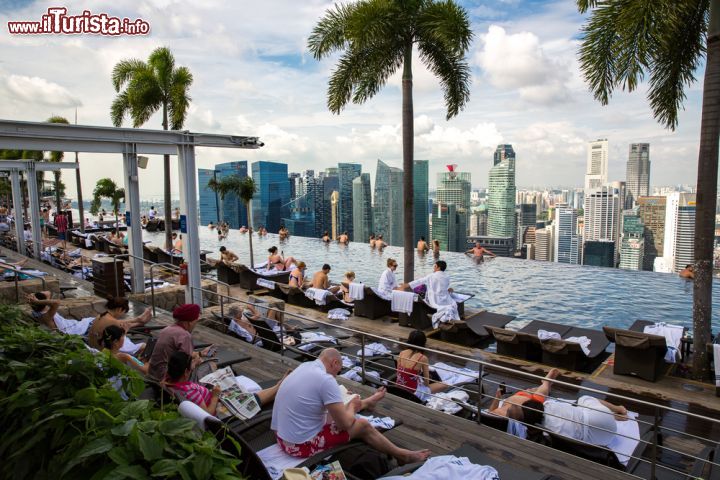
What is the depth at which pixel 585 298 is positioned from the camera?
12.3 metres

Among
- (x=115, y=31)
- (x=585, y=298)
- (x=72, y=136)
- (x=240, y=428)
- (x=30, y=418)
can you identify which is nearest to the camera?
(x=30, y=418)

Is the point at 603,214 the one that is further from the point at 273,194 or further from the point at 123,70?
the point at 123,70

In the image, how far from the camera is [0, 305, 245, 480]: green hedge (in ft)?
4.50

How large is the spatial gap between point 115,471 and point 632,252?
73.6m

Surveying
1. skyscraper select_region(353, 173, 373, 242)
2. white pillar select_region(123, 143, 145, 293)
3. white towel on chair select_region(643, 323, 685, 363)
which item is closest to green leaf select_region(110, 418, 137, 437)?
white towel on chair select_region(643, 323, 685, 363)

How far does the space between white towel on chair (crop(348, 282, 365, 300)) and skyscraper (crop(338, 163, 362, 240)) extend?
9061cm

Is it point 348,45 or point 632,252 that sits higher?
point 348,45

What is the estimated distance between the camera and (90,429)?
1.50 metres

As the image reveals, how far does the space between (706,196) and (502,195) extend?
108193mm

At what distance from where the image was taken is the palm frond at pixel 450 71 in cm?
1296

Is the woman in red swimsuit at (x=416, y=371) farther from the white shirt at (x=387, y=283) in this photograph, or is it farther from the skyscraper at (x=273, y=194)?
the skyscraper at (x=273, y=194)

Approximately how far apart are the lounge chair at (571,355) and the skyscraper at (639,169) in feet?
427

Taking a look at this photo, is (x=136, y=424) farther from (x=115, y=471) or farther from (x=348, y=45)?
(x=348, y=45)

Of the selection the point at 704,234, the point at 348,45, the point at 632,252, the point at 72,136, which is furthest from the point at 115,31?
the point at 632,252
